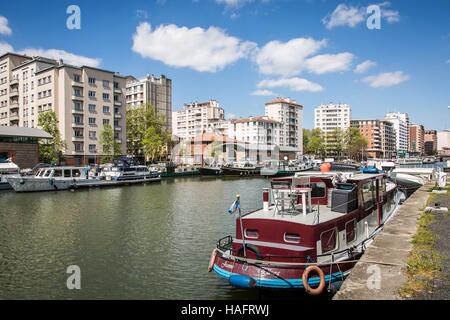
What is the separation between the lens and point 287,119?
169m

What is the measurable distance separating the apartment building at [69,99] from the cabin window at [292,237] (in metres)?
75.3

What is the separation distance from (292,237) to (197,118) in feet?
581

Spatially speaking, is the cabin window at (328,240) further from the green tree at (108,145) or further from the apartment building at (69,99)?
the apartment building at (69,99)

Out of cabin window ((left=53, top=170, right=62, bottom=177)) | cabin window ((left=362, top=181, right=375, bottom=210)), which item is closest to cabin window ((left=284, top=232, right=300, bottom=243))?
cabin window ((left=362, top=181, right=375, bottom=210))

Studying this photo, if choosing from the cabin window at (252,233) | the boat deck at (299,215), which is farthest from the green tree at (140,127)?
the cabin window at (252,233)

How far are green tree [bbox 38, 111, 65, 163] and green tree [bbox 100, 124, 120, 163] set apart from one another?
9311mm

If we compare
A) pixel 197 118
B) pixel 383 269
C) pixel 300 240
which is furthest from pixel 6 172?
pixel 197 118

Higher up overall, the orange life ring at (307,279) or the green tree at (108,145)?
the green tree at (108,145)

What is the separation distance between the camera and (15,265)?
651 inches

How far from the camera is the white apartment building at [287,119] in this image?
166m

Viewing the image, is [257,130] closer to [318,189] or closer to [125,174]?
[125,174]

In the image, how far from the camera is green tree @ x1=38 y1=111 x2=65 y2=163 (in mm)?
69500

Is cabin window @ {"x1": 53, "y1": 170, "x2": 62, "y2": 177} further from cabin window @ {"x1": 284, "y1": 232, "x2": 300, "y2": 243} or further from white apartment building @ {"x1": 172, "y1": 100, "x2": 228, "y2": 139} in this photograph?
white apartment building @ {"x1": 172, "y1": 100, "x2": 228, "y2": 139}
